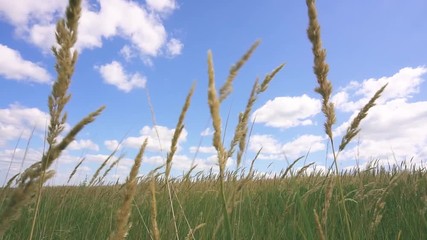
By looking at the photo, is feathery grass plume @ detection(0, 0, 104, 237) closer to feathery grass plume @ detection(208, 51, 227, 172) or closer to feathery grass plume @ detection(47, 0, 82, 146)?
feathery grass plume @ detection(47, 0, 82, 146)

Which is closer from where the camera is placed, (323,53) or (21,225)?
(323,53)

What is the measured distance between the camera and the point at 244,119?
1.76 metres

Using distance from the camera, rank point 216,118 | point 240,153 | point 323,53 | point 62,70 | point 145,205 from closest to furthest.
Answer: point 216,118 → point 62,70 → point 323,53 → point 240,153 → point 145,205

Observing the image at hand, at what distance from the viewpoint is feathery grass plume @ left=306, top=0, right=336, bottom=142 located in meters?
1.88

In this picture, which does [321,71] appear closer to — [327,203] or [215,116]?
[327,203]

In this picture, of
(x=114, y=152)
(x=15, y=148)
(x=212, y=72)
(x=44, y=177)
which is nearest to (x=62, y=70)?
(x=44, y=177)

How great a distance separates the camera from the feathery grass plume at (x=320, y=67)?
1.88 metres

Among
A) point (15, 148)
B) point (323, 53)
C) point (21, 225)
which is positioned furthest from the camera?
point (21, 225)

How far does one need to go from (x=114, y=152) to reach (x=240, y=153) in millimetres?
2777

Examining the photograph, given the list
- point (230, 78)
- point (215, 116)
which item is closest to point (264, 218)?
point (230, 78)

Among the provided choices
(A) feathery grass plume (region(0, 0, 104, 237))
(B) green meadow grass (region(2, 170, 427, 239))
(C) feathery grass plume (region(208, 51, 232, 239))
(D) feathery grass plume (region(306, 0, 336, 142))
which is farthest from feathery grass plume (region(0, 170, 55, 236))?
(D) feathery grass plume (region(306, 0, 336, 142))

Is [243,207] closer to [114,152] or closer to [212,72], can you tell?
[114,152]

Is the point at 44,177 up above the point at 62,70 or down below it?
below

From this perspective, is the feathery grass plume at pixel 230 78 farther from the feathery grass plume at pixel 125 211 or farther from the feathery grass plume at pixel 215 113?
the feathery grass plume at pixel 125 211
